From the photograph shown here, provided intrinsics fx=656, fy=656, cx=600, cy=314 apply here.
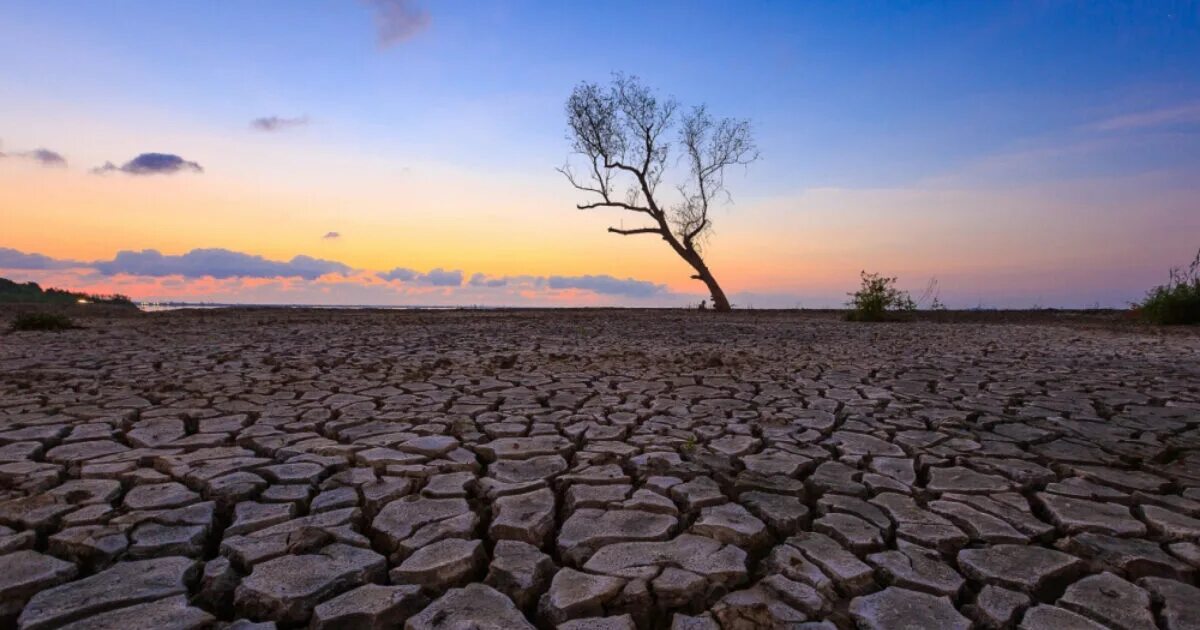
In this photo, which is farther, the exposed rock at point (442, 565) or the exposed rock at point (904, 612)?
the exposed rock at point (442, 565)

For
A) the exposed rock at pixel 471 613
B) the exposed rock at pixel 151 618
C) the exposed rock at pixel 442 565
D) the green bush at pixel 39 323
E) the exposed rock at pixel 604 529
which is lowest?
the exposed rock at pixel 151 618

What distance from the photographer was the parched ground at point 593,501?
5.45 feet

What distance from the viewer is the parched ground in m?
1.66

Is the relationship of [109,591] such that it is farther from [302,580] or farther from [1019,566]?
[1019,566]

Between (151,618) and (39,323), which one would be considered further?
(39,323)

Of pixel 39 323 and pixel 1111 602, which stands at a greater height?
pixel 39 323

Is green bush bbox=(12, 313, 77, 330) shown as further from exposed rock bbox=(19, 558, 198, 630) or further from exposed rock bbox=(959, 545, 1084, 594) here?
exposed rock bbox=(959, 545, 1084, 594)

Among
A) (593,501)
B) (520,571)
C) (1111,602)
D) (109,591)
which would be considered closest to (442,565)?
(520,571)

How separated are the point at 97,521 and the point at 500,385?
107 inches

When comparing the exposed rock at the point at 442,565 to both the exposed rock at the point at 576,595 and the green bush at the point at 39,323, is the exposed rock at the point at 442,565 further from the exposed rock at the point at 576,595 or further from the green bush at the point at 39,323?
the green bush at the point at 39,323

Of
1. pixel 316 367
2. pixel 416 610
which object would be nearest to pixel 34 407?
pixel 316 367

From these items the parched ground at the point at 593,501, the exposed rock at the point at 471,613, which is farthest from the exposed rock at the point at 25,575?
the exposed rock at the point at 471,613

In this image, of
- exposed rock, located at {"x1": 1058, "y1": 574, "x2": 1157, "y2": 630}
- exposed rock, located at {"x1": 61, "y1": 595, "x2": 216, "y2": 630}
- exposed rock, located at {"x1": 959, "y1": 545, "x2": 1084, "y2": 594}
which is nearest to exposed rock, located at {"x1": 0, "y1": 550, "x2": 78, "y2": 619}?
exposed rock, located at {"x1": 61, "y1": 595, "x2": 216, "y2": 630}

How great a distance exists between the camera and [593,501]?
2.33m
